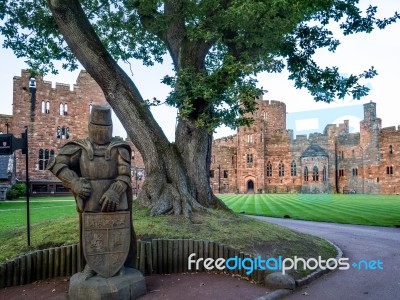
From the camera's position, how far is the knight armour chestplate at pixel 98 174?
579 cm

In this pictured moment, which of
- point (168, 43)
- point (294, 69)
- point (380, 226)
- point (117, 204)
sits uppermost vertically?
point (168, 43)

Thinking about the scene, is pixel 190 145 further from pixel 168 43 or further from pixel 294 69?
pixel 294 69

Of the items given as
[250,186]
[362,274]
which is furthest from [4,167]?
[250,186]

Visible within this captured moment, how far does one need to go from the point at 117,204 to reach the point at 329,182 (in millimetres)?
54775

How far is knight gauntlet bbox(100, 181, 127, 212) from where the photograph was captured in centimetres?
573

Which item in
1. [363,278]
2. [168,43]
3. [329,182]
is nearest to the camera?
[363,278]

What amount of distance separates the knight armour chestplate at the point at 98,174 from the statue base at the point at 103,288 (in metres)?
1.13

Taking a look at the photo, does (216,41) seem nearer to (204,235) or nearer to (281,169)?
(204,235)

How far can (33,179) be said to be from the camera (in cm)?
3903

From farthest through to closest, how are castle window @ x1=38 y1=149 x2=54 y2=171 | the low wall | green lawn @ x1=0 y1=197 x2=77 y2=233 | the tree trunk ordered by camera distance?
castle window @ x1=38 y1=149 x2=54 y2=171
green lawn @ x1=0 y1=197 x2=77 y2=233
the tree trunk
the low wall

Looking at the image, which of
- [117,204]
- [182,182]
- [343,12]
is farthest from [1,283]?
[343,12]

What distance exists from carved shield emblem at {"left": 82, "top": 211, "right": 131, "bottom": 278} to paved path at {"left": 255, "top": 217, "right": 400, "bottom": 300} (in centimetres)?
310
